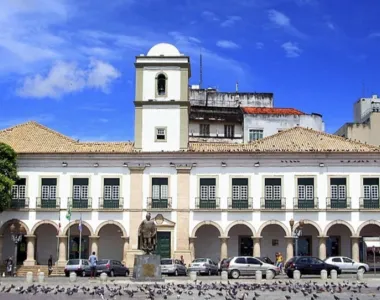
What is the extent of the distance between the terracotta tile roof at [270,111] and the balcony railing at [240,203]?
15.4m

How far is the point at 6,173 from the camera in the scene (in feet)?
138

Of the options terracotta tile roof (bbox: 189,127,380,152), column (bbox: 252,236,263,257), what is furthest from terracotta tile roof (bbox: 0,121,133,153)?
column (bbox: 252,236,263,257)

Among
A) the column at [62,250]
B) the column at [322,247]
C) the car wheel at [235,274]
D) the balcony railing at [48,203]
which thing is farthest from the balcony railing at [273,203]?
the balcony railing at [48,203]

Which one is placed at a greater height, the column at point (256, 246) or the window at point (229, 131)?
the window at point (229, 131)

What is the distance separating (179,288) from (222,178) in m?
17.8

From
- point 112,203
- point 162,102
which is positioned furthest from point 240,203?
point 162,102

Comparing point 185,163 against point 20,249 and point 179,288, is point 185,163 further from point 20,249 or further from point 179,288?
point 179,288

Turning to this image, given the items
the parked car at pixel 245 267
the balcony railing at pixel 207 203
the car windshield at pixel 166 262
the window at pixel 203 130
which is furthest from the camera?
the window at pixel 203 130

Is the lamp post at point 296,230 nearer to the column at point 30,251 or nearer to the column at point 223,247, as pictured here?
the column at point 223,247

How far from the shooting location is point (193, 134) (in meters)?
57.5

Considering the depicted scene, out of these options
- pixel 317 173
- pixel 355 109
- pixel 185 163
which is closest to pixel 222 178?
pixel 185 163

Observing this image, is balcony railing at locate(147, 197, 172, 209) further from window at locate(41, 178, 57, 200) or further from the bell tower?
window at locate(41, 178, 57, 200)

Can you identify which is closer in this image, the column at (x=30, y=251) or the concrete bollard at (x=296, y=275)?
the concrete bollard at (x=296, y=275)

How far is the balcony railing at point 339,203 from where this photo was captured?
138 feet
